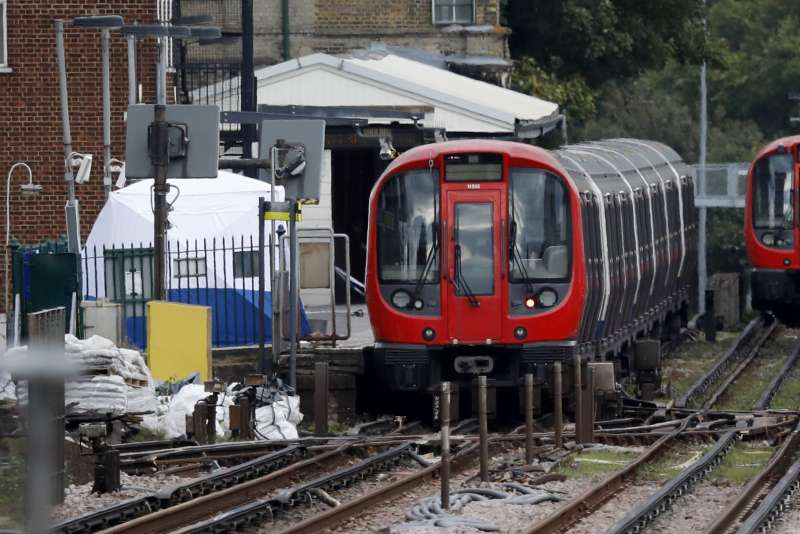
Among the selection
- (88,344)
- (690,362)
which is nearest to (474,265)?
(88,344)

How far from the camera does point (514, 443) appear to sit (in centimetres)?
1432

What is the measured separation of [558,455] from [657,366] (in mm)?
7150

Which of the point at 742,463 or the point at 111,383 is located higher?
the point at 111,383

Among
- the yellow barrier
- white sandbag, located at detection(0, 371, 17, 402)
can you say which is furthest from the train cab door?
white sandbag, located at detection(0, 371, 17, 402)

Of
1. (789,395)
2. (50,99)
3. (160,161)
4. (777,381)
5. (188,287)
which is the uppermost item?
(50,99)

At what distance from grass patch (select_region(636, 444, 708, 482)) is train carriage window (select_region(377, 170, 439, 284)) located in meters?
3.14

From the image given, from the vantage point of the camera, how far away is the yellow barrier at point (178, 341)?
53.5 feet

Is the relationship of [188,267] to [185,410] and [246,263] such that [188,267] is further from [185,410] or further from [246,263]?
[185,410]

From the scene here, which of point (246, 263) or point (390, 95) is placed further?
point (390, 95)

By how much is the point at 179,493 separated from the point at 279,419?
4571mm

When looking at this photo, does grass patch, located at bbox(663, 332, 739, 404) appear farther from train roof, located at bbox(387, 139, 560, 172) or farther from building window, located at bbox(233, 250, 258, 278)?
train roof, located at bbox(387, 139, 560, 172)

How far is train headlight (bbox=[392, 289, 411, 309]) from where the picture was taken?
16.4 metres

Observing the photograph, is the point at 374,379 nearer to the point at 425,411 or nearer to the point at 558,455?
the point at 425,411

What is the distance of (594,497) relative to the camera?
35.4 feet
